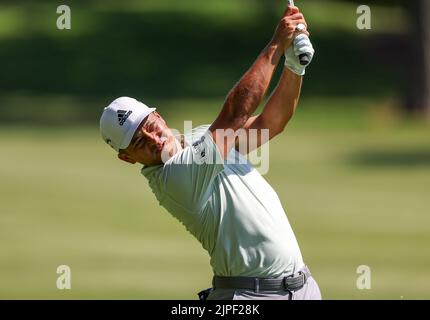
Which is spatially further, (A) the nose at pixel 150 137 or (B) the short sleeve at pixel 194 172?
(A) the nose at pixel 150 137

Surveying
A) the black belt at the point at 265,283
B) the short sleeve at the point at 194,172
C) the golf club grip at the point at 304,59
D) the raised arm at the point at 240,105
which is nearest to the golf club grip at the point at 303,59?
the golf club grip at the point at 304,59

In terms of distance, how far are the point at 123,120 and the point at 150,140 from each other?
7.5 inches

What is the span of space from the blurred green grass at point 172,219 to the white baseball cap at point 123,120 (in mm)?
5654

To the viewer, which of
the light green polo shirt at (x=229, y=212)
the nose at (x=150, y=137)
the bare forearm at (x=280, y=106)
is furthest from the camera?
the bare forearm at (x=280, y=106)

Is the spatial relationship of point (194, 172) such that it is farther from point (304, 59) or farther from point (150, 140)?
point (304, 59)

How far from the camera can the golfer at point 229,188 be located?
7031 millimetres

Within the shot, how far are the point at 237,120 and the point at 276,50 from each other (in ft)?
1.60

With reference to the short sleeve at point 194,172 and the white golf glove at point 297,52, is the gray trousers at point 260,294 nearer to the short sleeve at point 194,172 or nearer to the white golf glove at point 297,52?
the short sleeve at point 194,172

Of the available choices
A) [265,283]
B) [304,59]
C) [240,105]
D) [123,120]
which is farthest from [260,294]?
[304,59]

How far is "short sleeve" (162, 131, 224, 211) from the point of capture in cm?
704

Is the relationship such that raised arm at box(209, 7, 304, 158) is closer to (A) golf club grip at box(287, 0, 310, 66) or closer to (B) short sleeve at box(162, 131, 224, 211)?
(B) short sleeve at box(162, 131, 224, 211)

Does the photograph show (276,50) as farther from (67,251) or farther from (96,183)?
(96,183)

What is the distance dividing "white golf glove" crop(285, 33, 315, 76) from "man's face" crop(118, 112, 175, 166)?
2.69ft

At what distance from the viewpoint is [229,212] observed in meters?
7.04
